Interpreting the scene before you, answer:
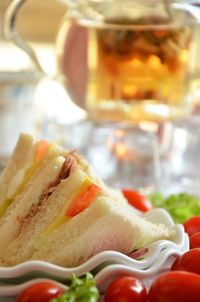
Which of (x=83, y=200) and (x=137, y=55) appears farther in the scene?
(x=137, y=55)

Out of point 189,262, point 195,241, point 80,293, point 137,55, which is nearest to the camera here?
point 80,293

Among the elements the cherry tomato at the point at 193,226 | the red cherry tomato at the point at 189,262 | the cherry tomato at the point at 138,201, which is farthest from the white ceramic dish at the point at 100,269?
the cherry tomato at the point at 138,201

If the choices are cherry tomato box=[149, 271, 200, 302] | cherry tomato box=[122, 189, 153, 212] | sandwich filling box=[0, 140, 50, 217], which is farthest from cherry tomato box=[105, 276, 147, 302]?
cherry tomato box=[122, 189, 153, 212]

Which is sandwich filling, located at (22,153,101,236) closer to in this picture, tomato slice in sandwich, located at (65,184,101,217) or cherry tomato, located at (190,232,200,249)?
tomato slice in sandwich, located at (65,184,101,217)

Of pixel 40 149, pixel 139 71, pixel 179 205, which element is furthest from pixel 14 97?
pixel 40 149

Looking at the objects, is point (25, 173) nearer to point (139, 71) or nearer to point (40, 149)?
point (40, 149)

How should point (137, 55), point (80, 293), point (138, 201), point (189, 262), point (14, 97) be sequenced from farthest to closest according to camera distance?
1. point (14, 97)
2. point (137, 55)
3. point (138, 201)
4. point (189, 262)
5. point (80, 293)
